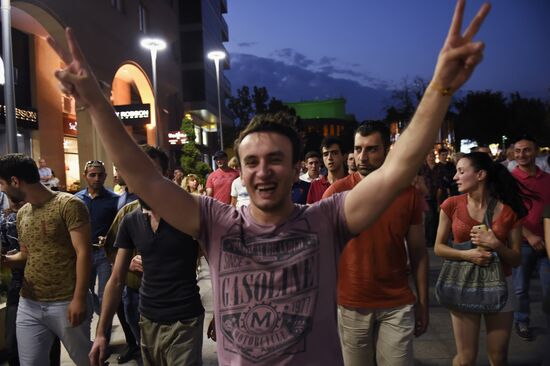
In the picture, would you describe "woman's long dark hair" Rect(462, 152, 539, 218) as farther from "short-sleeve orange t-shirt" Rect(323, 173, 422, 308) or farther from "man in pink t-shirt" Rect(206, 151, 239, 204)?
"man in pink t-shirt" Rect(206, 151, 239, 204)

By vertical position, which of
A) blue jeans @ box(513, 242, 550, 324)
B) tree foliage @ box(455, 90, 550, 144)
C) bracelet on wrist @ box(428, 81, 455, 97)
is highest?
tree foliage @ box(455, 90, 550, 144)

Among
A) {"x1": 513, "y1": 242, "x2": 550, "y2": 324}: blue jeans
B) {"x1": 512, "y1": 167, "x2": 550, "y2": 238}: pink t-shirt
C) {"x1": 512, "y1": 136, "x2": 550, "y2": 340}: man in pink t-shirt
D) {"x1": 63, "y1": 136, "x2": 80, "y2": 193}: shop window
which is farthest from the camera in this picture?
{"x1": 63, "y1": 136, "x2": 80, "y2": 193}: shop window

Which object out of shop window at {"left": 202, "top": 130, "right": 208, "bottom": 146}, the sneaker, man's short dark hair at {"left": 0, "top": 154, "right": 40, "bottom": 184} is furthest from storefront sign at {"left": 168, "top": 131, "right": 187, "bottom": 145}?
man's short dark hair at {"left": 0, "top": 154, "right": 40, "bottom": 184}

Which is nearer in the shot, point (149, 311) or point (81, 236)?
point (149, 311)

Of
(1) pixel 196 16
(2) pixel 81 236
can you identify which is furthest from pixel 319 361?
(1) pixel 196 16

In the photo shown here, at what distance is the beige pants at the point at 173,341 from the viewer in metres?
3.29

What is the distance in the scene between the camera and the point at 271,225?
2.00 meters

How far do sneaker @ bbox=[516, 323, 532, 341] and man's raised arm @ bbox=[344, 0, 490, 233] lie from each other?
4294 mm

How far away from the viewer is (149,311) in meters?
3.37

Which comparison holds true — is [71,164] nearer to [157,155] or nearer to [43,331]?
[157,155]

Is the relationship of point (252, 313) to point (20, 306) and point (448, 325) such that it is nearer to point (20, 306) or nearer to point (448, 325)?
point (20, 306)

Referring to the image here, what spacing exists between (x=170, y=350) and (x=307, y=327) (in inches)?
68.1

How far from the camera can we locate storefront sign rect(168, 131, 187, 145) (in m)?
25.6

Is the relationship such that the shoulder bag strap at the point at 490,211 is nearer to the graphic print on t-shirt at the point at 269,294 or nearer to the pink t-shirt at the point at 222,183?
the graphic print on t-shirt at the point at 269,294
